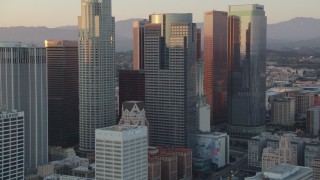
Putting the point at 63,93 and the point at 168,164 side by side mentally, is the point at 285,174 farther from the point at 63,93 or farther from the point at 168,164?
the point at 63,93

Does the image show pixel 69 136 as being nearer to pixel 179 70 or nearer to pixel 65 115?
pixel 65 115

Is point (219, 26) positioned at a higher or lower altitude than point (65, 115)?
higher

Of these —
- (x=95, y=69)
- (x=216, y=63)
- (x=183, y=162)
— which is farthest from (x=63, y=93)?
(x=216, y=63)

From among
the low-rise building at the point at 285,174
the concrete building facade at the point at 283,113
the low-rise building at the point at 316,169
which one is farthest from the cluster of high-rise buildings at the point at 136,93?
the low-rise building at the point at 316,169

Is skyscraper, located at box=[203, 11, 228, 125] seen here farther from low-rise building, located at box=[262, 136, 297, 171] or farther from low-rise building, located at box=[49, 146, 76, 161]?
low-rise building, located at box=[49, 146, 76, 161]

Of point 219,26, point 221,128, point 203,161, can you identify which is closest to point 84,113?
point 203,161

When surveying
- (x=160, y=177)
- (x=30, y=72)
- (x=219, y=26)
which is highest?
(x=219, y=26)

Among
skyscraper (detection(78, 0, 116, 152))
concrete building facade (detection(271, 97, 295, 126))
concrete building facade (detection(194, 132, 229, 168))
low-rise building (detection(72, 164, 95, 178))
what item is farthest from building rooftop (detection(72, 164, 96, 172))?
concrete building facade (detection(271, 97, 295, 126))

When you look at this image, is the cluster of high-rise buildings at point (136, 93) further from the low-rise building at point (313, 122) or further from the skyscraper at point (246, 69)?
the low-rise building at point (313, 122)
